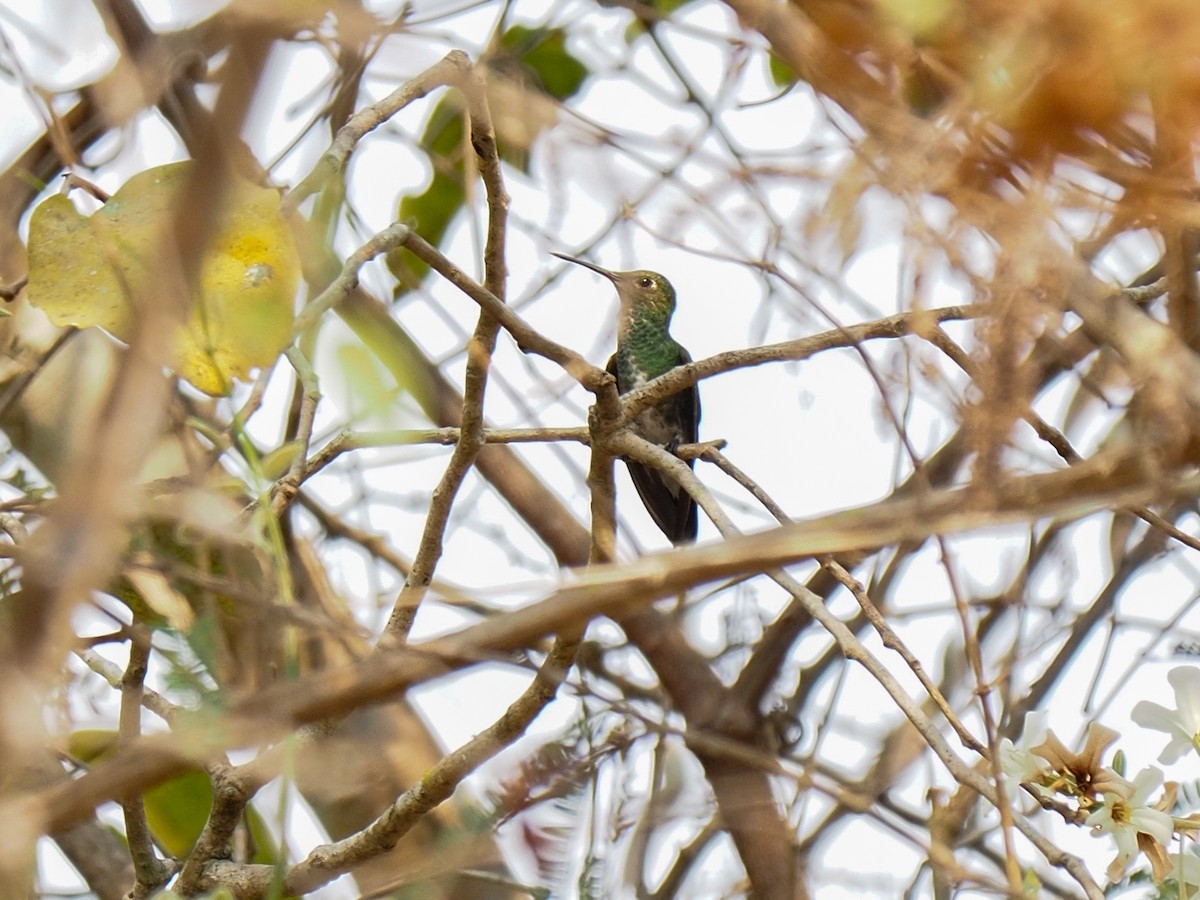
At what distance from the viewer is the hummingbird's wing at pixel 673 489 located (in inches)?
160

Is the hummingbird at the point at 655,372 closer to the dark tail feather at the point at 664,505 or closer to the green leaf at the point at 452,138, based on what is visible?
the dark tail feather at the point at 664,505

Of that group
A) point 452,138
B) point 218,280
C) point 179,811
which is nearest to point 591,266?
point 452,138

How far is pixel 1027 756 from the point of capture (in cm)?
150

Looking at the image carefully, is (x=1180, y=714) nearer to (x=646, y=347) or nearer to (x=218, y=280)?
(x=218, y=280)

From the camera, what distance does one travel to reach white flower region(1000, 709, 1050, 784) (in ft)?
4.89

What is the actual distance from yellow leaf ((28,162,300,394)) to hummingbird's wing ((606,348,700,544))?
2427mm

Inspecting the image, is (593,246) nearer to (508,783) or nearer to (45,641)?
(508,783)

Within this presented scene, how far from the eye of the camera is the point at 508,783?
1196 mm

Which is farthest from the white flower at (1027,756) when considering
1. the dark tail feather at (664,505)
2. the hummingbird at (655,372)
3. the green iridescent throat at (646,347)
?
the green iridescent throat at (646,347)

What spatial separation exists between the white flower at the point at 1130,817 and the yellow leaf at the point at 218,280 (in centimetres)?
100

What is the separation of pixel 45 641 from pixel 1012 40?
0.65 meters

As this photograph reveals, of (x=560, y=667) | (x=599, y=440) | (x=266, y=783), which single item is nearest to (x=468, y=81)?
(x=599, y=440)

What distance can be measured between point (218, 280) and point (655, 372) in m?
3.12

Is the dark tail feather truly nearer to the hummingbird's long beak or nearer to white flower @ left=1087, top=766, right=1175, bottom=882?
the hummingbird's long beak
